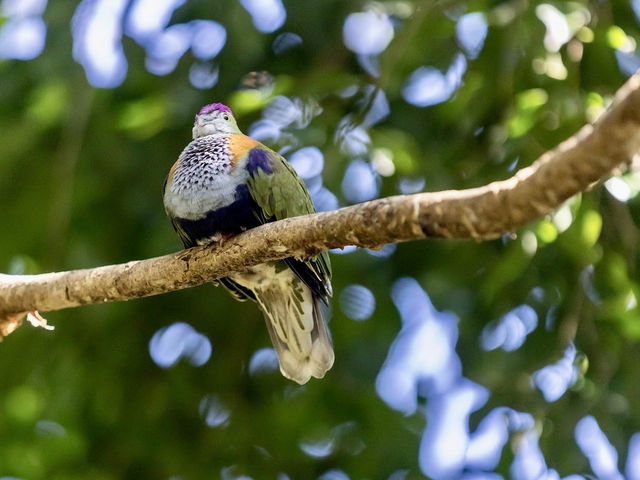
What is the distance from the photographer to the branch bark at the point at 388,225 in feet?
5.55

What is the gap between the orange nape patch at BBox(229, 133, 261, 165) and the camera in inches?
129

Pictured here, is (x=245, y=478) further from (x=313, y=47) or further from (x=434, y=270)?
(x=313, y=47)

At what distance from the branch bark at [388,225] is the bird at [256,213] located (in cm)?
28

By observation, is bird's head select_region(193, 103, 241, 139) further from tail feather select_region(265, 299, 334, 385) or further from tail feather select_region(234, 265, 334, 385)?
tail feather select_region(265, 299, 334, 385)

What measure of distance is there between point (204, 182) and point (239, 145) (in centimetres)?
21

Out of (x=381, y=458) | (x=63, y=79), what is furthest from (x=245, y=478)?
(x=63, y=79)

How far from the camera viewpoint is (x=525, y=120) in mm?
3330

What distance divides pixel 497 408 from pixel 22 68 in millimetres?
2445

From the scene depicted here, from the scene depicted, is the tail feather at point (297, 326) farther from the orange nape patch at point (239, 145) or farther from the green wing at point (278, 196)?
the orange nape patch at point (239, 145)

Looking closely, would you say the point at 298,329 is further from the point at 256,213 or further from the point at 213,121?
the point at 213,121

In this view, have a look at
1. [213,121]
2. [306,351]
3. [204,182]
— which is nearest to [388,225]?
[204,182]

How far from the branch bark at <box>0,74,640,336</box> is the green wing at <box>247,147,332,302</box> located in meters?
0.35

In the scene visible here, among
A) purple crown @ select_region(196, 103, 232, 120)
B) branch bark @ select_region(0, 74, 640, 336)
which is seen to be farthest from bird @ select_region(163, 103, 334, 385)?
branch bark @ select_region(0, 74, 640, 336)

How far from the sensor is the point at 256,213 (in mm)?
3207
